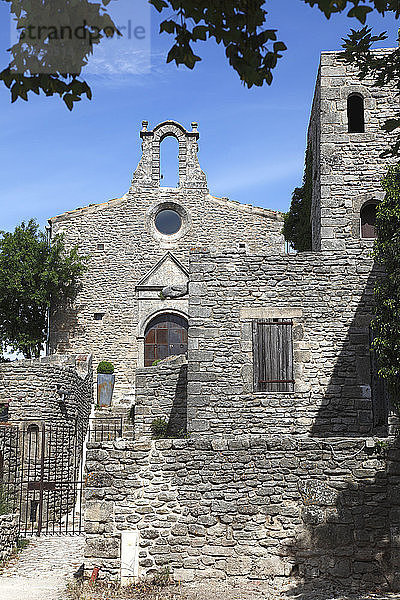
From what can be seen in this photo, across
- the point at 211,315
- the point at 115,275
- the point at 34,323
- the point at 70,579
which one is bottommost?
the point at 70,579

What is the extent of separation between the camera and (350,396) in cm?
1210

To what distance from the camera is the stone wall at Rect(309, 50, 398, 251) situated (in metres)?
13.4

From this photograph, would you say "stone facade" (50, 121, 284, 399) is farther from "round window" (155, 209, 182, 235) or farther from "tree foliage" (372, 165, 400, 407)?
"tree foliage" (372, 165, 400, 407)

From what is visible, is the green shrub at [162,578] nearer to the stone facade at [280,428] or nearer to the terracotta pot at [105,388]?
the stone facade at [280,428]

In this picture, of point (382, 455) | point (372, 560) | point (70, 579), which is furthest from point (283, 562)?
point (70, 579)

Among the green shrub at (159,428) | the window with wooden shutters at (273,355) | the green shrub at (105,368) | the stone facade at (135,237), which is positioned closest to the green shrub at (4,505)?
the green shrub at (159,428)

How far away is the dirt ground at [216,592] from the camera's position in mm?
8672

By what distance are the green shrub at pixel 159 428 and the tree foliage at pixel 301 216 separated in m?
5.58

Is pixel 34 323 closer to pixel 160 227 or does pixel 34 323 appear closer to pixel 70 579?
pixel 160 227

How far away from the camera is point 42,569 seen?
11.2 metres

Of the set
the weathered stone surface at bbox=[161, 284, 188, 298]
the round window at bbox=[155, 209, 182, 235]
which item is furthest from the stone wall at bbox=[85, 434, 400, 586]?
the round window at bbox=[155, 209, 182, 235]

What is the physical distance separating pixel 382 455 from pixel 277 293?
419 cm

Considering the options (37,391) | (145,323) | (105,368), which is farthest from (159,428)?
(105,368)

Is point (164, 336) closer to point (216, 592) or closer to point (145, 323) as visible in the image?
point (145, 323)
